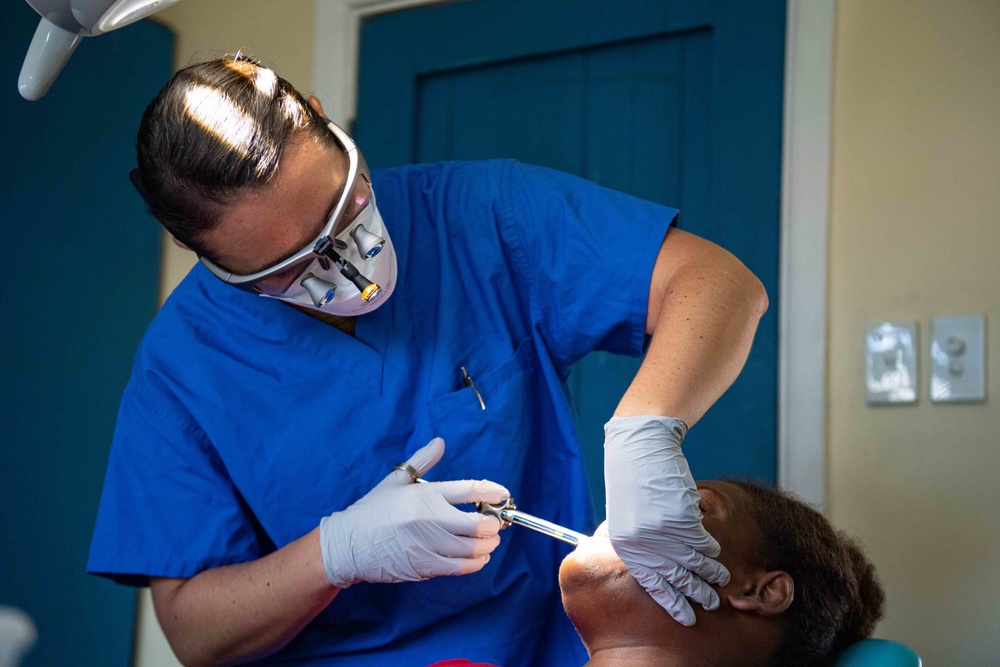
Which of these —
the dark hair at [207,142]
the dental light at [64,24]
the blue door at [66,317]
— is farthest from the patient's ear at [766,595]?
the blue door at [66,317]

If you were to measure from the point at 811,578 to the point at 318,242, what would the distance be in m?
0.76

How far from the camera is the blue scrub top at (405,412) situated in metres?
1.40

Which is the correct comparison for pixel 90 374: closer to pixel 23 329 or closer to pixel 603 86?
pixel 23 329

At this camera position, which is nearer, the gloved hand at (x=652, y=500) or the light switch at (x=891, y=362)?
the gloved hand at (x=652, y=500)

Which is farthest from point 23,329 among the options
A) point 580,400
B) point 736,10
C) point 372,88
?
point 736,10

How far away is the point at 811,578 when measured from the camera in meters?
1.33

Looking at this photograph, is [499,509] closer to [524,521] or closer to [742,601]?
[524,521]

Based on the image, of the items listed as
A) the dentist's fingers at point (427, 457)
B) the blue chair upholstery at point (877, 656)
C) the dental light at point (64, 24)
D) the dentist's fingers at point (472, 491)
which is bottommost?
the blue chair upholstery at point (877, 656)

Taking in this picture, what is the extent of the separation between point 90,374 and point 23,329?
19 centimetres

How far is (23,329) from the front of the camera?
7.18 feet

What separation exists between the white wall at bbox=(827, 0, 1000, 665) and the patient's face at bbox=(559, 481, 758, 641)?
2.00 feet

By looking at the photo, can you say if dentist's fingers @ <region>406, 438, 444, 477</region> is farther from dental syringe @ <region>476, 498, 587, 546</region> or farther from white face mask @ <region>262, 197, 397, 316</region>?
white face mask @ <region>262, 197, 397, 316</region>

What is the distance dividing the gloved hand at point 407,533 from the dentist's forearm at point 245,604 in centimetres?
3

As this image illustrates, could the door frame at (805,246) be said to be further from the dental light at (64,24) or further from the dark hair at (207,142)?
the dental light at (64,24)
